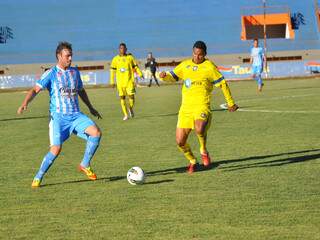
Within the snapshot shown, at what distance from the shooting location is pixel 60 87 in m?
9.88

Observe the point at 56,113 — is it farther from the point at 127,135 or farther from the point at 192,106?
the point at 127,135

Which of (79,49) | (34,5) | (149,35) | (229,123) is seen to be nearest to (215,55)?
(149,35)

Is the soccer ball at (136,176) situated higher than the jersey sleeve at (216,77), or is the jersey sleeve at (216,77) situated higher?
the jersey sleeve at (216,77)

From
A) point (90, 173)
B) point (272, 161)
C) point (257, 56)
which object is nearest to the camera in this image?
point (90, 173)

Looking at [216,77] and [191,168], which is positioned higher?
[216,77]

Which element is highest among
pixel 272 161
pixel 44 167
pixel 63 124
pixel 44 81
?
pixel 44 81

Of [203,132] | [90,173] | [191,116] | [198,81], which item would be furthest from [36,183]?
[198,81]

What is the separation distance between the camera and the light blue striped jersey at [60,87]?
32.4ft

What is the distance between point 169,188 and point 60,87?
2.02m

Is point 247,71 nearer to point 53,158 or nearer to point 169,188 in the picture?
point 53,158

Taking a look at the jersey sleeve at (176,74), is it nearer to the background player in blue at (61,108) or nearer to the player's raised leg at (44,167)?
the background player in blue at (61,108)

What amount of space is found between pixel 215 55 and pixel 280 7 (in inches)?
321

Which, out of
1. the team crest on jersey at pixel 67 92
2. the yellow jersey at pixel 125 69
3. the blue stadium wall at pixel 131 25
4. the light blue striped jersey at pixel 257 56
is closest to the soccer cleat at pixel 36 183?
the team crest on jersey at pixel 67 92

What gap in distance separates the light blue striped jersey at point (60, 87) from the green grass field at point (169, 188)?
3.38 feet
